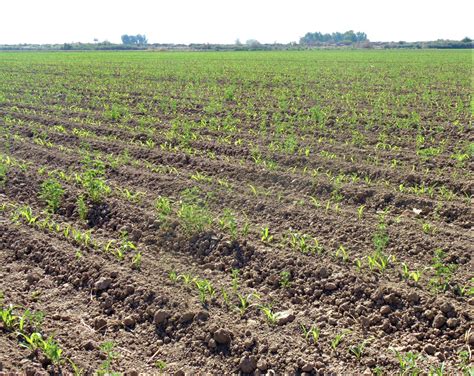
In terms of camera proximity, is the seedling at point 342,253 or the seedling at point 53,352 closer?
the seedling at point 53,352

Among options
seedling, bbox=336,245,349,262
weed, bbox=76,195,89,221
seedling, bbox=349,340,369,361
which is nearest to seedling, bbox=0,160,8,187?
weed, bbox=76,195,89,221

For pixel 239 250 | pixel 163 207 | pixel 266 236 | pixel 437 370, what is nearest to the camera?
pixel 437 370

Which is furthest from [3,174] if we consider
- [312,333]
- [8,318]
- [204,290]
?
[312,333]

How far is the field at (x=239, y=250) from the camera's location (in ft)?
13.0

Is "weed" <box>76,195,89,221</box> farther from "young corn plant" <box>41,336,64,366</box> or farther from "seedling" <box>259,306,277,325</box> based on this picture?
"seedling" <box>259,306,277,325</box>

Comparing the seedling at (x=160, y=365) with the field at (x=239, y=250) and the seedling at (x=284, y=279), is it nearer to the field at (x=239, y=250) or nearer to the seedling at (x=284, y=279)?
the field at (x=239, y=250)

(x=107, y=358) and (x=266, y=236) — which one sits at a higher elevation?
(x=266, y=236)

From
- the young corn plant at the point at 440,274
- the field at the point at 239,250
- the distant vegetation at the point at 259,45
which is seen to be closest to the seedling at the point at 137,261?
the field at the point at 239,250

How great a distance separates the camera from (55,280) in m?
5.07

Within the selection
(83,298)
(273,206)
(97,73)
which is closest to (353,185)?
(273,206)

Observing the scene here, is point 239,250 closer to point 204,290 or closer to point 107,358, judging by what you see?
point 204,290

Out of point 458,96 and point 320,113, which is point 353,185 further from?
point 458,96

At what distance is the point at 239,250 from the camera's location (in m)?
5.42

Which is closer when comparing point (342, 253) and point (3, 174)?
point (342, 253)
